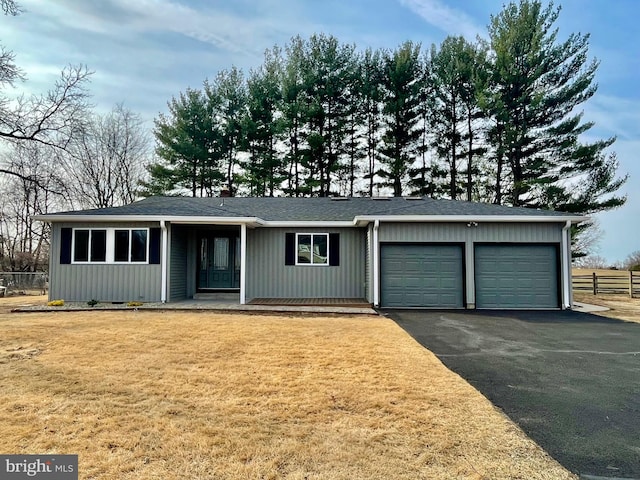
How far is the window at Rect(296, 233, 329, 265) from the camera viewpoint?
1230 centimetres

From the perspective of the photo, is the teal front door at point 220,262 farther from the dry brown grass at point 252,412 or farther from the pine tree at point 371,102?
the pine tree at point 371,102

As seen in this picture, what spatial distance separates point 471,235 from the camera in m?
10.9

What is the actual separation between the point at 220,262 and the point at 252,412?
9988 mm

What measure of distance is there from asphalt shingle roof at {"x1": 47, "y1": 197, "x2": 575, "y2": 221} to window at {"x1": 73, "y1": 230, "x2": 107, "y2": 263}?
1.94ft

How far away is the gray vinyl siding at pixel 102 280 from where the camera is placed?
36.2 ft

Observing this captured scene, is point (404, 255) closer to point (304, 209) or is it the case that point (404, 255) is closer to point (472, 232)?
point (472, 232)

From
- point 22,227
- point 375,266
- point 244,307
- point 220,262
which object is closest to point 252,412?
point 244,307

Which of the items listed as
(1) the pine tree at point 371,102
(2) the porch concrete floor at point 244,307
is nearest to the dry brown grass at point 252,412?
(2) the porch concrete floor at point 244,307

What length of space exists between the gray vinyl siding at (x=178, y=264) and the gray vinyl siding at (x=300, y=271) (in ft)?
6.54

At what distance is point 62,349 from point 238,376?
9.46ft

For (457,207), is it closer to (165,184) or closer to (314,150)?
(314,150)

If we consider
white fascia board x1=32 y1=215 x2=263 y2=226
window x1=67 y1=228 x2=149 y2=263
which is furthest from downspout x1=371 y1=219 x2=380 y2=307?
window x1=67 y1=228 x2=149 y2=263

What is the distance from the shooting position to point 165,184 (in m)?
22.8

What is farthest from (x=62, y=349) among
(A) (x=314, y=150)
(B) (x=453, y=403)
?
(A) (x=314, y=150)
